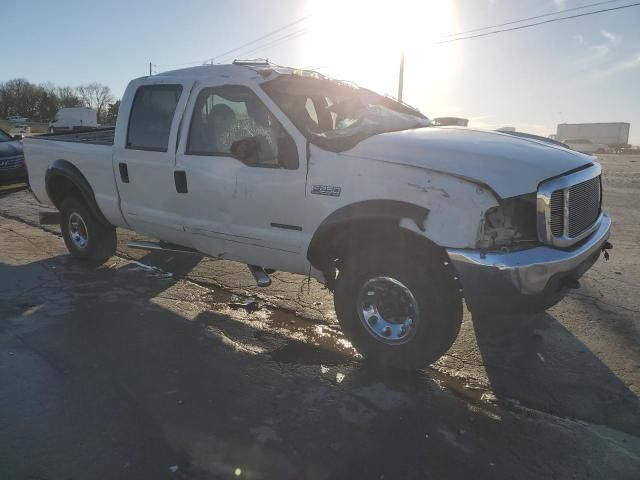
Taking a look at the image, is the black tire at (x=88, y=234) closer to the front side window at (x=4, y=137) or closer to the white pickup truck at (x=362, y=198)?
the white pickup truck at (x=362, y=198)

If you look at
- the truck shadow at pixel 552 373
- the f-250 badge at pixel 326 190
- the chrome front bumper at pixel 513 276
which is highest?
the f-250 badge at pixel 326 190

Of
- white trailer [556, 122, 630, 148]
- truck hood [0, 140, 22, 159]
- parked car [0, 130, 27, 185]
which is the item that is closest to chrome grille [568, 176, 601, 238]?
parked car [0, 130, 27, 185]

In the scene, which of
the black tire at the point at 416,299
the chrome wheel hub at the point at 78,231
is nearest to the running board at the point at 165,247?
the chrome wheel hub at the point at 78,231

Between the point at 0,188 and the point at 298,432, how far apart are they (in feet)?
46.2

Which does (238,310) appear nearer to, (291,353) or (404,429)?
(291,353)

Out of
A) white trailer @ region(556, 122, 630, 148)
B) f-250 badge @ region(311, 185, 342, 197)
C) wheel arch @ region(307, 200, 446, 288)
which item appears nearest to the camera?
wheel arch @ region(307, 200, 446, 288)

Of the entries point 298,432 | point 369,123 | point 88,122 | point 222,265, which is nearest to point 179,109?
point 369,123

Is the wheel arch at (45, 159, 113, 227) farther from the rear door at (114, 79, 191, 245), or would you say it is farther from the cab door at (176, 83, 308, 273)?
the cab door at (176, 83, 308, 273)

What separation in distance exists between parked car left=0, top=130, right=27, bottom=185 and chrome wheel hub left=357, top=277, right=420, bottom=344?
1140 centimetres

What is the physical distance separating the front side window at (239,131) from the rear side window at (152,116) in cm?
39

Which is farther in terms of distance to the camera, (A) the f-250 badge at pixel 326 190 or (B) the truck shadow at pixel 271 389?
(A) the f-250 badge at pixel 326 190

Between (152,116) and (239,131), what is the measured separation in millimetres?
1260

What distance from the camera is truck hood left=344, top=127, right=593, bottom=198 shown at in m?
2.75

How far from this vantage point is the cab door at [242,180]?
11.6ft
